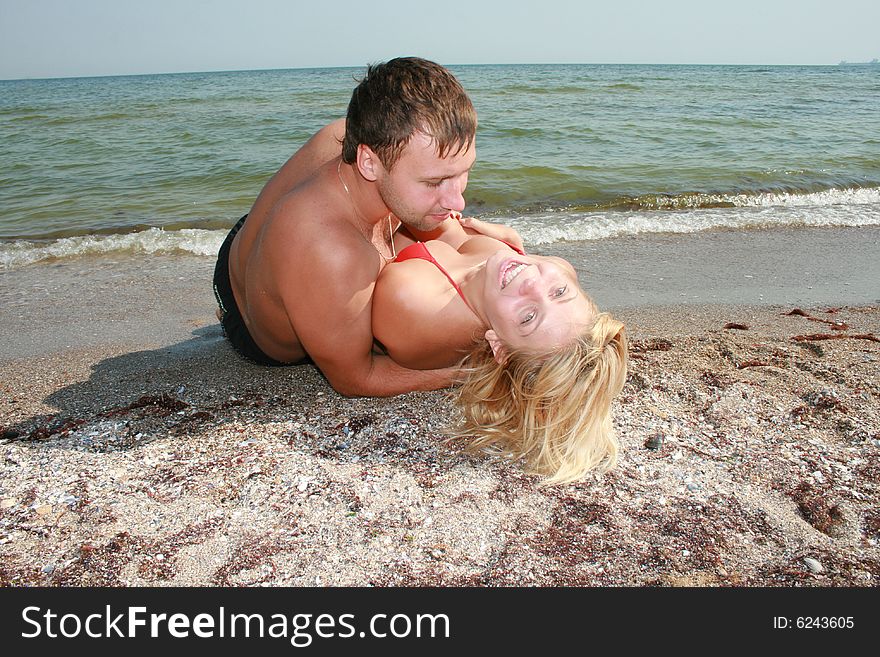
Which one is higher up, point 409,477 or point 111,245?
point 111,245

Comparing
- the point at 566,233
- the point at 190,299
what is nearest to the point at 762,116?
the point at 566,233

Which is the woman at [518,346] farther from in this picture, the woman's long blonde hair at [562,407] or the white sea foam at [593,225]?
the white sea foam at [593,225]

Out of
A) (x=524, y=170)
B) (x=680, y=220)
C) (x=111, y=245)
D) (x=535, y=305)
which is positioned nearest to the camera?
(x=535, y=305)

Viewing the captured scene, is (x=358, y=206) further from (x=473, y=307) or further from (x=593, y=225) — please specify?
(x=593, y=225)

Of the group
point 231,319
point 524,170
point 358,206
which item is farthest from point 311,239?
point 524,170

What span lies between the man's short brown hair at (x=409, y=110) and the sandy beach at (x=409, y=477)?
1434 millimetres

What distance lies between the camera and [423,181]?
3.20 m

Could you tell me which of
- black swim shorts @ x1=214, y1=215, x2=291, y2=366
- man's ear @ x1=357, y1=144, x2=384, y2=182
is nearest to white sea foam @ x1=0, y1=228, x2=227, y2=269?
black swim shorts @ x1=214, y1=215, x2=291, y2=366

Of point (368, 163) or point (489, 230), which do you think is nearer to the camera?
point (368, 163)

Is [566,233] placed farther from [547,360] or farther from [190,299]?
[547,360]

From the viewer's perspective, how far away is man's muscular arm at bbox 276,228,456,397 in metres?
3.20

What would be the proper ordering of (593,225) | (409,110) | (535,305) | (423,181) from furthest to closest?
(593,225) < (535,305) < (423,181) < (409,110)

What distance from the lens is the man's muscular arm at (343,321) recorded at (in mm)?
3199

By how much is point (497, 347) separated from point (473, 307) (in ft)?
0.84
